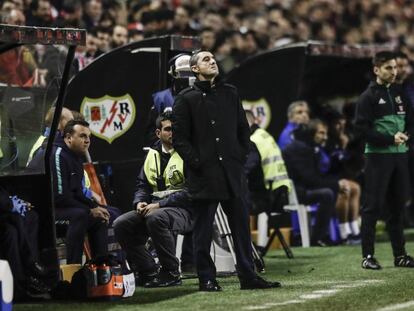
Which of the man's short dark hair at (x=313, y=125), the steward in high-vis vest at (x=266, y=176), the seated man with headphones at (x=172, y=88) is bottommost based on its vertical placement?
the steward in high-vis vest at (x=266, y=176)

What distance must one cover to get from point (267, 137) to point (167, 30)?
317 centimetres

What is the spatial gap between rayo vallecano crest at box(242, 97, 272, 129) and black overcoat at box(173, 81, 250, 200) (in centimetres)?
650

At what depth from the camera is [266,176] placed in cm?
1563

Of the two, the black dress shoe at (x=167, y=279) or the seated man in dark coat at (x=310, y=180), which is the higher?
the seated man in dark coat at (x=310, y=180)

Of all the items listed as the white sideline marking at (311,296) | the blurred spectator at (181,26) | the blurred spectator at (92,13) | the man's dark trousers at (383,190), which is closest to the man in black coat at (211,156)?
the white sideline marking at (311,296)

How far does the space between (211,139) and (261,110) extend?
6868 millimetres

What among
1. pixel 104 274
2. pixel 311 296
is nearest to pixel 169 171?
pixel 104 274

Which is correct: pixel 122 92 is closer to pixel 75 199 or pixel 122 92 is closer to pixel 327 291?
pixel 75 199

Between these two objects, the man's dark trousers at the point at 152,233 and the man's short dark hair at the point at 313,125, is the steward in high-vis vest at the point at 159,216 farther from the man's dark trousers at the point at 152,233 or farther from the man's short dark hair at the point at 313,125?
the man's short dark hair at the point at 313,125

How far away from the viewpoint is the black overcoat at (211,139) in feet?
35.5

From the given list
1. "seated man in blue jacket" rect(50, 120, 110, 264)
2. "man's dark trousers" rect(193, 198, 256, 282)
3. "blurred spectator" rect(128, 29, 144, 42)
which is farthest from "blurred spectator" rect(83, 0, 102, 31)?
"man's dark trousers" rect(193, 198, 256, 282)

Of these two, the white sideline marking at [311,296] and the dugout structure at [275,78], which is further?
the dugout structure at [275,78]

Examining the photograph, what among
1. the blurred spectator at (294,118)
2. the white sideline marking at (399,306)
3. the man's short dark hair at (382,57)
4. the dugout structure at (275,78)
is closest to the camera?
the white sideline marking at (399,306)

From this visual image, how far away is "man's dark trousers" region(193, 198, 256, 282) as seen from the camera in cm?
1091
